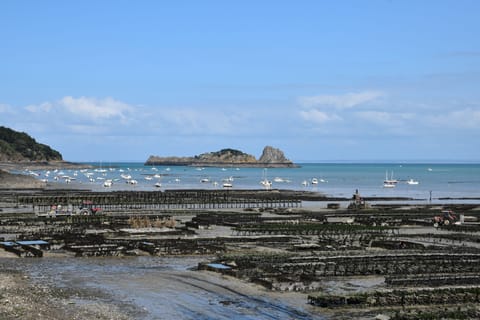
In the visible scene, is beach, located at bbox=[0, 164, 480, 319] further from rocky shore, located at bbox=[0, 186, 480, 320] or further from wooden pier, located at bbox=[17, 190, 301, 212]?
wooden pier, located at bbox=[17, 190, 301, 212]

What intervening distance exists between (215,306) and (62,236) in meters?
20.5

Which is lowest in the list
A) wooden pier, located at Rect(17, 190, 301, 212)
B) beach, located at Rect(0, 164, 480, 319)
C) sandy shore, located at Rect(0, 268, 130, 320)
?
sandy shore, located at Rect(0, 268, 130, 320)

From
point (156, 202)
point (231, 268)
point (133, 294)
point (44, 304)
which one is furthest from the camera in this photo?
point (156, 202)

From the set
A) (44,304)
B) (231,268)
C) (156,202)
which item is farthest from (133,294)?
(156,202)

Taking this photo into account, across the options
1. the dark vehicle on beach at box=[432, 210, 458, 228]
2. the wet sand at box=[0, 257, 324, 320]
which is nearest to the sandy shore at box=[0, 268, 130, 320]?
the wet sand at box=[0, 257, 324, 320]

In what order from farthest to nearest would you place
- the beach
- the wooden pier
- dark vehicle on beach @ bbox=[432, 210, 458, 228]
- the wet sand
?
the wooden pier → dark vehicle on beach @ bbox=[432, 210, 458, 228] → the beach → the wet sand

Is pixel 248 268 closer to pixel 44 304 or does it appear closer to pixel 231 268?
pixel 231 268

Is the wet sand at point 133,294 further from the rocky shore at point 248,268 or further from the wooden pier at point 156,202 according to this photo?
the wooden pier at point 156,202

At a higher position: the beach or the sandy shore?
the beach

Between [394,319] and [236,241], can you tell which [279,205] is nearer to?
[236,241]

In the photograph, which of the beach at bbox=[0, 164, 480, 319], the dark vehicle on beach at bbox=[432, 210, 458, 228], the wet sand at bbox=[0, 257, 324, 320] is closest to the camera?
the wet sand at bbox=[0, 257, 324, 320]

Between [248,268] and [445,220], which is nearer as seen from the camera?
[248,268]

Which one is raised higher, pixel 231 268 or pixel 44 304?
pixel 231 268

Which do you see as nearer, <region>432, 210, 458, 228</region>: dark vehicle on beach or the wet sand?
the wet sand
